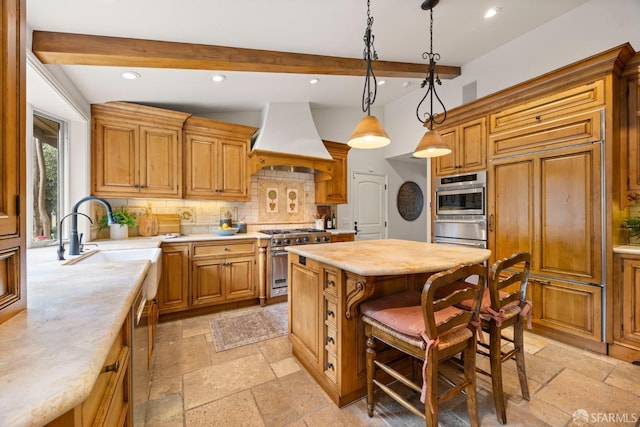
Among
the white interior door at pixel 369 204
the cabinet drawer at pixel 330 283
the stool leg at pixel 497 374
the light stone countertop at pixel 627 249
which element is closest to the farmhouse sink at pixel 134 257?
the cabinet drawer at pixel 330 283

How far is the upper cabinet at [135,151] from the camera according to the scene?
2.90m

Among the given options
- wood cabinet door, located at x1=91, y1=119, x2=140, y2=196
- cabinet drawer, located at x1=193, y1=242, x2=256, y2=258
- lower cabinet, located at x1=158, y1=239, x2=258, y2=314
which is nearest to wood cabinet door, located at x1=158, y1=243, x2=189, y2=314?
lower cabinet, located at x1=158, y1=239, x2=258, y2=314

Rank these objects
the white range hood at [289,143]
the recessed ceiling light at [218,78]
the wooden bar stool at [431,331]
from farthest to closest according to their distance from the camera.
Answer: the white range hood at [289,143], the recessed ceiling light at [218,78], the wooden bar stool at [431,331]

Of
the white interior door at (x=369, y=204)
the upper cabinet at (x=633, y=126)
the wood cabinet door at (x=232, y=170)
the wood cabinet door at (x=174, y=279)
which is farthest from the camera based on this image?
the white interior door at (x=369, y=204)

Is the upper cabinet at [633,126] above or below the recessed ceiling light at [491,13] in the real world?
below

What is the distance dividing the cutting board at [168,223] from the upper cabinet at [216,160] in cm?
39

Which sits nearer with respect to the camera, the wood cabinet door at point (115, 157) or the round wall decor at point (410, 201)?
the wood cabinet door at point (115, 157)

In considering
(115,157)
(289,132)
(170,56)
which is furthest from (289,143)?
(115,157)

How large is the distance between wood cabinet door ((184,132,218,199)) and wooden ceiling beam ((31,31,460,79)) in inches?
43.9

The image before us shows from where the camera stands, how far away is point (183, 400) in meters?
1.76

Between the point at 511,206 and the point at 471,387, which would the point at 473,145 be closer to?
the point at 511,206

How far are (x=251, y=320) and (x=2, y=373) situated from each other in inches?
102

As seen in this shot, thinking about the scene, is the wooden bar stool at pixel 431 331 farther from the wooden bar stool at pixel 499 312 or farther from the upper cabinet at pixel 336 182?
the upper cabinet at pixel 336 182

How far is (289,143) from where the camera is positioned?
12.6ft
